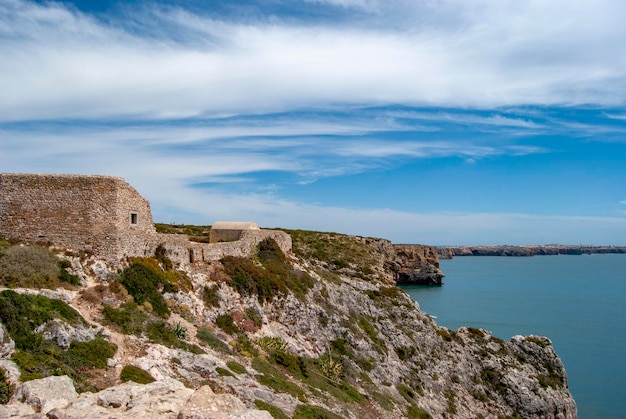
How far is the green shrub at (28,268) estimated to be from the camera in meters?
19.2

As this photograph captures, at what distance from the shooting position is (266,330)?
108 ft

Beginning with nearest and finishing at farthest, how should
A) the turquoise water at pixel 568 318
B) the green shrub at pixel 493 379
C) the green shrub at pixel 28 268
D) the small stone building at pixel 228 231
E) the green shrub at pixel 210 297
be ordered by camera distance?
the green shrub at pixel 28 268 < the green shrub at pixel 210 297 < the small stone building at pixel 228 231 < the green shrub at pixel 493 379 < the turquoise water at pixel 568 318

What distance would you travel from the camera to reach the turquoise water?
58.7 meters

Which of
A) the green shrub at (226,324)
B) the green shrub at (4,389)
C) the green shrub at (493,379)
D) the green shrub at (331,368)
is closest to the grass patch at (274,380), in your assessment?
the green shrub at (226,324)

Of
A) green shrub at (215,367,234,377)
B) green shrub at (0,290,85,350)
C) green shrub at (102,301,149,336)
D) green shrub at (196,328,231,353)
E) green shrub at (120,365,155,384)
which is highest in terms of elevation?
green shrub at (0,290,85,350)

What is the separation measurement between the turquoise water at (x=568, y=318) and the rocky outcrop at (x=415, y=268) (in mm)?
6349

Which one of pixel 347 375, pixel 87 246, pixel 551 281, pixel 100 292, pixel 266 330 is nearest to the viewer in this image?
pixel 100 292

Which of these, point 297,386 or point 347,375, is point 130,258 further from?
point 347,375

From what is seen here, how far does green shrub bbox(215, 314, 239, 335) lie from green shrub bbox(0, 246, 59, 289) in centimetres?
1038

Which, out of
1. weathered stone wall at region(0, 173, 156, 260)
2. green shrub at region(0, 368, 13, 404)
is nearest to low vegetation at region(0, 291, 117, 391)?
green shrub at region(0, 368, 13, 404)

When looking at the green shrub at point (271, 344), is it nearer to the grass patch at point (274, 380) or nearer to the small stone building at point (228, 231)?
the grass patch at point (274, 380)

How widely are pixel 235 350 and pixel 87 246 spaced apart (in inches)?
385

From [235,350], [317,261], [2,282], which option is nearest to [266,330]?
[235,350]

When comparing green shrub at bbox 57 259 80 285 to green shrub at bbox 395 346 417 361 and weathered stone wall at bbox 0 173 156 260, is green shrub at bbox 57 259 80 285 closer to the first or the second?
weathered stone wall at bbox 0 173 156 260
